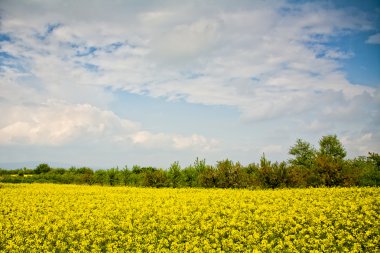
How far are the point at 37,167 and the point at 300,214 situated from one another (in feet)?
184

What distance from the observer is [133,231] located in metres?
13.6

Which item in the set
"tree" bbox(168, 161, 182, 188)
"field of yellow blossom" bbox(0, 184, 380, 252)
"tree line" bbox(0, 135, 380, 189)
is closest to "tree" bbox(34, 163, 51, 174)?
"tree line" bbox(0, 135, 380, 189)

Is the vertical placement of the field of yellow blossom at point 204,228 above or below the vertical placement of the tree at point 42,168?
below

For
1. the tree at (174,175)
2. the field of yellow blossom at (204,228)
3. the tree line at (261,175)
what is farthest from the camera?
the tree at (174,175)

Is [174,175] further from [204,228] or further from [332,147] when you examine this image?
[332,147]

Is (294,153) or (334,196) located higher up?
(294,153)

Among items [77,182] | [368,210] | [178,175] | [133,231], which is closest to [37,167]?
[77,182]

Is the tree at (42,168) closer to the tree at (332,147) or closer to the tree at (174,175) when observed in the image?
the tree at (174,175)

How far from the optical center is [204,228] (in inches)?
502

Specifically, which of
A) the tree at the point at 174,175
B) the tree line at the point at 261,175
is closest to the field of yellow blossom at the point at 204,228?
the tree line at the point at 261,175

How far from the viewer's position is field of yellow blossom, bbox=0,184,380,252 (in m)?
11.0

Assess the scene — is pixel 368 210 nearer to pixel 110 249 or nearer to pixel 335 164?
pixel 110 249

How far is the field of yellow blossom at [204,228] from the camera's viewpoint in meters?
11.0

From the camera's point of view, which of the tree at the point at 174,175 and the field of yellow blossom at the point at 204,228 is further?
the tree at the point at 174,175
